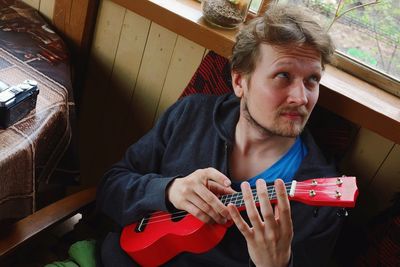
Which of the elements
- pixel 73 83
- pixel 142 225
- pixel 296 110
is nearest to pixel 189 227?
pixel 142 225

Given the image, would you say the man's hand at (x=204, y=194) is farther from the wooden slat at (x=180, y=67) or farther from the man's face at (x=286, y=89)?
the wooden slat at (x=180, y=67)

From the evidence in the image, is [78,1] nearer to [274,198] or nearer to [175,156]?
[175,156]

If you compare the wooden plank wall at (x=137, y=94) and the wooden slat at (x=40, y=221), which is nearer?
the wooden slat at (x=40, y=221)

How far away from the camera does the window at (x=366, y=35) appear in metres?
1.34

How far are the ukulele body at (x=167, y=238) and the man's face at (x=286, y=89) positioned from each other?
0.30m

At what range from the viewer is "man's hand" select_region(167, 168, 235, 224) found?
3.43 feet

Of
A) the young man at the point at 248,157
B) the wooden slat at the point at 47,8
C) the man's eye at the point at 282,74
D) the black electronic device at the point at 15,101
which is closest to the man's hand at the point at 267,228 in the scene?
the young man at the point at 248,157

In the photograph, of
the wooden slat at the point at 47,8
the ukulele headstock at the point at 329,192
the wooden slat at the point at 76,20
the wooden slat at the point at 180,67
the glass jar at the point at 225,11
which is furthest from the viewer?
the wooden slat at the point at 47,8

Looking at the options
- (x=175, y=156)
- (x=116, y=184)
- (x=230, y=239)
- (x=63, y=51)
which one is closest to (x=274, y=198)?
(x=230, y=239)

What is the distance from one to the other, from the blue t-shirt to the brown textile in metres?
0.57

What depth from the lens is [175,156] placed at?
1339mm

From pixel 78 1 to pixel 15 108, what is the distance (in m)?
0.74

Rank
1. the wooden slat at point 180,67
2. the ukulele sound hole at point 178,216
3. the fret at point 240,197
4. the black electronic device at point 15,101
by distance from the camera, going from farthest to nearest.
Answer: the wooden slat at point 180,67, the ukulele sound hole at point 178,216, the black electronic device at point 15,101, the fret at point 240,197

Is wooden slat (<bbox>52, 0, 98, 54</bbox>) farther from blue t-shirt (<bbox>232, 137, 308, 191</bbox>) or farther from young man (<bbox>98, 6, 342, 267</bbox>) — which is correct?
blue t-shirt (<bbox>232, 137, 308, 191</bbox>)
